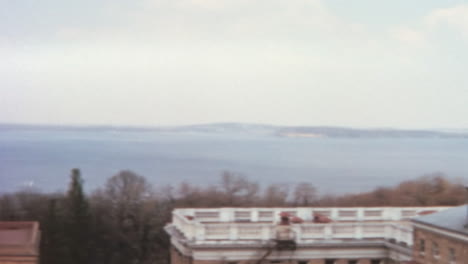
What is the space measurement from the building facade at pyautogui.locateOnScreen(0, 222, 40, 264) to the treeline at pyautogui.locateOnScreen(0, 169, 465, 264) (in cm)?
2103

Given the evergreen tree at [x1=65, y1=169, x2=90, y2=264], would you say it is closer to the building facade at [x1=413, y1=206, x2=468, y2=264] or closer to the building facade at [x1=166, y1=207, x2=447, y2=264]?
the building facade at [x1=166, y1=207, x2=447, y2=264]

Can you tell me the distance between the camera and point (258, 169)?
159875 millimetres

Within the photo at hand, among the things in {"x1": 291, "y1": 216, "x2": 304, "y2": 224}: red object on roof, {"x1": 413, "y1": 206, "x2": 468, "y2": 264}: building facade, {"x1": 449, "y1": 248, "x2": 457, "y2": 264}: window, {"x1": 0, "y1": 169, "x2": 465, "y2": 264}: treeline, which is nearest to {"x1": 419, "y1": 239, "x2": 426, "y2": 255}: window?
{"x1": 413, "y1": 206, "x2": 468, "y2": 264}: building facade

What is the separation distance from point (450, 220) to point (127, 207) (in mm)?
39853

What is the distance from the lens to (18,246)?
66.3ft

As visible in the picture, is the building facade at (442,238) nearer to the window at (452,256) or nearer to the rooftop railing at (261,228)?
the window at (452,256)

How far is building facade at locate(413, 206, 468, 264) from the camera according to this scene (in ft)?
66.5

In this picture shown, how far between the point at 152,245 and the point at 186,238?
1049 inches

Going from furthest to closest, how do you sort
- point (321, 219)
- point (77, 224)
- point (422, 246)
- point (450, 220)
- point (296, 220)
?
1. point (77, 224)
2. point (321, 219)
3. point (296, 220)
4. point (422, 246)
5. point (450, 220)

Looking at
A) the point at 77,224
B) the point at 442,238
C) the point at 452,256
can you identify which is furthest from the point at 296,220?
the point at 77,224

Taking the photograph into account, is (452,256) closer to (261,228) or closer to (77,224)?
(261,228)

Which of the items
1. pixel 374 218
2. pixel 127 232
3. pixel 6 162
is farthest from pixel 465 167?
pixel 374 218

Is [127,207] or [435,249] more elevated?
[435,249]

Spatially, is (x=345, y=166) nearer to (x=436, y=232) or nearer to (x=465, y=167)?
(x=465, y=167)
